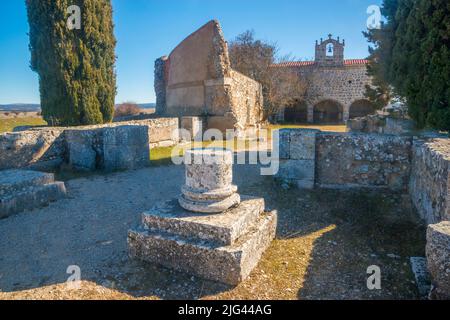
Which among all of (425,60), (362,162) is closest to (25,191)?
(362,162)

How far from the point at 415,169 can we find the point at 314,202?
1.74 metres

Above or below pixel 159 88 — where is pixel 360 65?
above

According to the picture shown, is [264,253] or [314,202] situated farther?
[314,202]

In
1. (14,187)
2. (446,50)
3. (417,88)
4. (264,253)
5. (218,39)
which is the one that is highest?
(218,39)

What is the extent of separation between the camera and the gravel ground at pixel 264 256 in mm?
3076

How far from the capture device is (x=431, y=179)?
4.22 meters

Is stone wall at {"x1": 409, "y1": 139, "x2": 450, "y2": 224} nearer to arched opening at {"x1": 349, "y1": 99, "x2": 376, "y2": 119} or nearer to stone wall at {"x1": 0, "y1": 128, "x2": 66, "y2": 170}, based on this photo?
stone wall at {"x1": 0, "y1": 128, "x2": 66, "y2": 170}

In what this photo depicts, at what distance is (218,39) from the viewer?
1462cm

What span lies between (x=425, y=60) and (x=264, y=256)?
591cm

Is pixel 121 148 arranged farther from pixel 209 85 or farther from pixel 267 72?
pixel 267 72

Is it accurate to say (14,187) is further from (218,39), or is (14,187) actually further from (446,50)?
(218,39)

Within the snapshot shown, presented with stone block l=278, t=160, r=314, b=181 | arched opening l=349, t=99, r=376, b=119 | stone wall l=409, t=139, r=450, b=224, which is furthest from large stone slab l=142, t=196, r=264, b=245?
arched opening l=349, t=99, r=376, b=119
